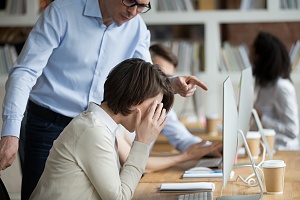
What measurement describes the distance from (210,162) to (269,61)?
175cm

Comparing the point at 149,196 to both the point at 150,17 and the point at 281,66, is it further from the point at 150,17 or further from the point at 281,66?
the point at 150,17

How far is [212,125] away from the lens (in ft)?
15.0

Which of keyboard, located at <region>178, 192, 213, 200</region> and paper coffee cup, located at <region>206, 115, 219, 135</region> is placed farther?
paper coffee cup, located at <region>206, 115, 219, 135</region>

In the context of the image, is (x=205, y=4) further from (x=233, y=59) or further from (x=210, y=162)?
(x=210, y=162)

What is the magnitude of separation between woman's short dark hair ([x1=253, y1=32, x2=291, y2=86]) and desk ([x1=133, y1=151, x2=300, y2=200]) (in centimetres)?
143

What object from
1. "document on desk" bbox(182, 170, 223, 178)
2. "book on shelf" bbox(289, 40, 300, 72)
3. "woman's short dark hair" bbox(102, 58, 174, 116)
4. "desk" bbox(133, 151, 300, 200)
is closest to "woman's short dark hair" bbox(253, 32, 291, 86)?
"book on shelf" bbox(289, 40, 300, 72)

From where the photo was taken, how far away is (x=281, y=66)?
184 inches

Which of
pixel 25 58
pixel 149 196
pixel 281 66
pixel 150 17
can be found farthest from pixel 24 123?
→ pixel 150 17

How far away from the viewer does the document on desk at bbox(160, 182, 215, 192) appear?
8.06 feet

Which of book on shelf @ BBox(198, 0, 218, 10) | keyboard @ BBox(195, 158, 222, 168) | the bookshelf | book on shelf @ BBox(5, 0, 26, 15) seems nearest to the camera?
keyboard @ BBox(195, 158, 222, 168)

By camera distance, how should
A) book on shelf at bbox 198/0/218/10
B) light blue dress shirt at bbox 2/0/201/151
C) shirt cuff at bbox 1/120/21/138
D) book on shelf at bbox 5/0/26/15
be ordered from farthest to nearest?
1. book on shelf at bbox 198/0/218/10
2. book on shelf at bbox 5/0/26/15
3. light blue dress shirt at bbox 2/0/201/151
4. shirt cuff at bbox 1/120/21/138

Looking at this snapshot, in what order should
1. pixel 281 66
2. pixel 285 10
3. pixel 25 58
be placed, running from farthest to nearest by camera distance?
pixel 285 10, pixel 281 66, pixel 25 58

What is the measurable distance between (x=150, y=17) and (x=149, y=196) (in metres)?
3.52

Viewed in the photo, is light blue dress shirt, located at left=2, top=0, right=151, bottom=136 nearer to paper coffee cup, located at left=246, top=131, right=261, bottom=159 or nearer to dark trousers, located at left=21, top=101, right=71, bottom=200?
dark trousers, located at left=21, top=101, right=71, bottom=200
